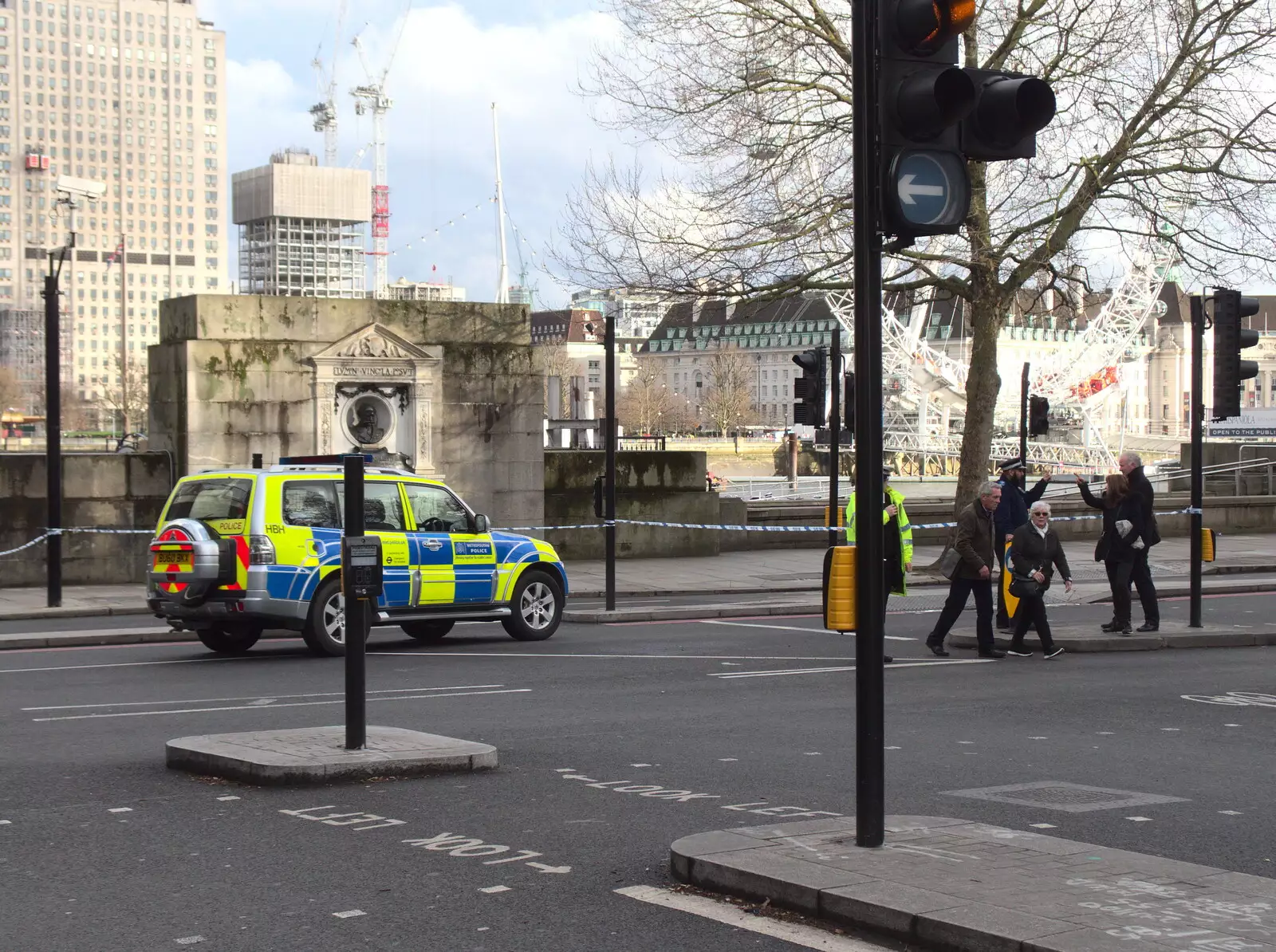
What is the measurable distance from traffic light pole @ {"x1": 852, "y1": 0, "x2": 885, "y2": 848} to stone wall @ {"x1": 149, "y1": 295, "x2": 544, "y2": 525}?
21.5 m

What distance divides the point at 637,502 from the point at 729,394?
4674 inches

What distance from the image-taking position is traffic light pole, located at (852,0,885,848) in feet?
21.6

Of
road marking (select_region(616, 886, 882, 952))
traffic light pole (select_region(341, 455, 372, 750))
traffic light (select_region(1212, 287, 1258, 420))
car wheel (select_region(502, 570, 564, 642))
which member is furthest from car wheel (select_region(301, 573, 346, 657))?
road marking (select_region(616, 886, 882, 952))

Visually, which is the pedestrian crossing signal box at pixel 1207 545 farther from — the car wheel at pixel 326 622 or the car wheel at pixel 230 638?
the car wheel at pixel 230 638

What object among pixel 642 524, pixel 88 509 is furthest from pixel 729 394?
pixel 88 509

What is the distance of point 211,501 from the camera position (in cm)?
1655

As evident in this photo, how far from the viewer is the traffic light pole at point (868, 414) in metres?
6.60

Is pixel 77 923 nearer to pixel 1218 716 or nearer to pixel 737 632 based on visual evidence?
pixel 1218 716

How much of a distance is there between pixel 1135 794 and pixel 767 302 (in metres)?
20.1

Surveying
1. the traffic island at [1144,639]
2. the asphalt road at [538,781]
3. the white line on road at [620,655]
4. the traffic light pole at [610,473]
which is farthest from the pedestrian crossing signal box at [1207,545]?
the traffic light pole at [610,473]

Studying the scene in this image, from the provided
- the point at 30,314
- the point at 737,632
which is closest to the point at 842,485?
the point at 737,632

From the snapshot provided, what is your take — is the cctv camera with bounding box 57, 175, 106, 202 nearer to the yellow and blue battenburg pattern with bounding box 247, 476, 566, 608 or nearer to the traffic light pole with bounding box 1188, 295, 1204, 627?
the yellow and blue battenburg pattern with bounding box 247, 476, 566, 608

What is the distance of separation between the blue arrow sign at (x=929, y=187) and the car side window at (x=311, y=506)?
10.9m

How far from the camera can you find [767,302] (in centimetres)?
2848
